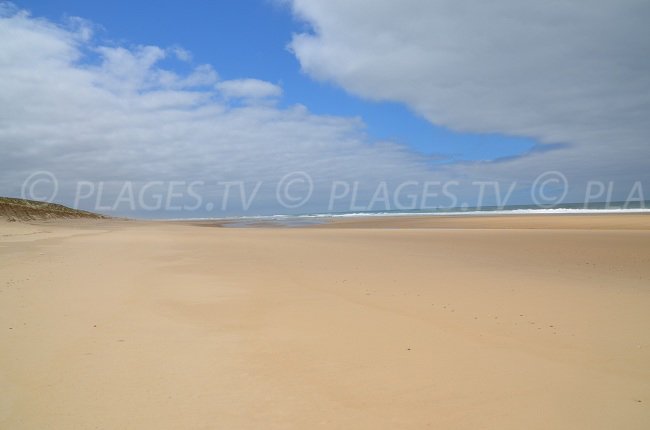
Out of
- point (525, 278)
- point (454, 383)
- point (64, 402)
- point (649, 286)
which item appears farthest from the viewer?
point (525, 278)

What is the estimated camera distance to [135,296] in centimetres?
652

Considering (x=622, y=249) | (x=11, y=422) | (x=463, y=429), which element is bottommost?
(x=11, y=422)

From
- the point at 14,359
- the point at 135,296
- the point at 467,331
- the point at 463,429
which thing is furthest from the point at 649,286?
the point at 14,359

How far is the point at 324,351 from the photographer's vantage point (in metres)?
4.14

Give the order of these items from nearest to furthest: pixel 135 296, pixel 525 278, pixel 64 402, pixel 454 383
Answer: pixel 64 402
pixel 454 383
pixel 135 296
pixel 525 278

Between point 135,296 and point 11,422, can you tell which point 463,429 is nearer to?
point 11,422

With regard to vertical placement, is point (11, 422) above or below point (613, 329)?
below

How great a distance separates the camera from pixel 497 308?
5.86 metres

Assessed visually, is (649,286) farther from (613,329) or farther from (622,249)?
(622,249)

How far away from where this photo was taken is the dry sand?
293cm

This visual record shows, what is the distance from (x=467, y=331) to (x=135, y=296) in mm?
4847

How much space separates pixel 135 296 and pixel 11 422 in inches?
152

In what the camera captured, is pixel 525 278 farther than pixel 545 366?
Yes

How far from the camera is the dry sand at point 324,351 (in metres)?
2.93
